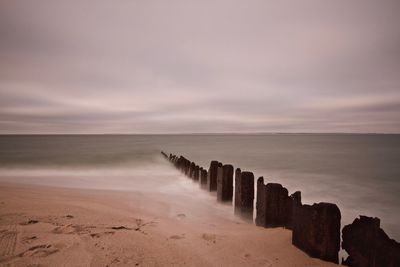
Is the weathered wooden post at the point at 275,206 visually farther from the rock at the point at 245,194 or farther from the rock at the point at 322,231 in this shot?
the rock at the point at 245,194

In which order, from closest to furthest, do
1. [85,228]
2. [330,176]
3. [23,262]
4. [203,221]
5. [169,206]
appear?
[23,262], [85,228], [203,221], [169,206], [330,176]

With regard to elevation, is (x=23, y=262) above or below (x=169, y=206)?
above

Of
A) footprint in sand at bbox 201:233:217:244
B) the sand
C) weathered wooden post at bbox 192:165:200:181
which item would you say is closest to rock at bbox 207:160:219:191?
weathered wooden post at bbox 192:165:200:181

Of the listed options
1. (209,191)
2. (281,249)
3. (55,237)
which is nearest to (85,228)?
(55,237)

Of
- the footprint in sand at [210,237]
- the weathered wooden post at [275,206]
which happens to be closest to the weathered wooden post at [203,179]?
the weathered wooden post at [275,206]

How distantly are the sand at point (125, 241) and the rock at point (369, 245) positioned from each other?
415 millimetres

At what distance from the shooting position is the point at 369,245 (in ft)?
9.18

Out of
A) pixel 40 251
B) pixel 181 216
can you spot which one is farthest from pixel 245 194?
pixel 40 251

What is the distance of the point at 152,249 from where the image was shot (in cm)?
350

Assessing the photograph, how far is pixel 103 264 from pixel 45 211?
273 centimetres

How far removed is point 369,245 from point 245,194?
3.19 metres

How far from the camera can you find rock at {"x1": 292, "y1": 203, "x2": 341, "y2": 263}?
3148 millimetres

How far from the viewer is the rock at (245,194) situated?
5.77m

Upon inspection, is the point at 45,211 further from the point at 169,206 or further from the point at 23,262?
the point at 169,206
